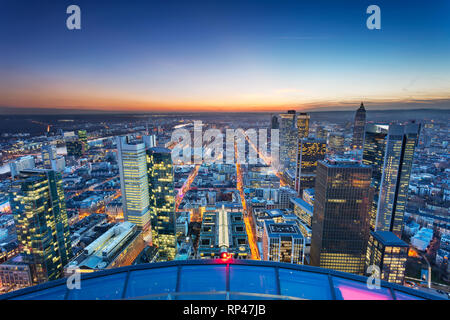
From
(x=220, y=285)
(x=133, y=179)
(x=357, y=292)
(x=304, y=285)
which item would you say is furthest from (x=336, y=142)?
(x=220, y=285)

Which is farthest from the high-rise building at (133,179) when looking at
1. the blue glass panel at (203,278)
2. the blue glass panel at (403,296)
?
the blue glass panel at (403,296)

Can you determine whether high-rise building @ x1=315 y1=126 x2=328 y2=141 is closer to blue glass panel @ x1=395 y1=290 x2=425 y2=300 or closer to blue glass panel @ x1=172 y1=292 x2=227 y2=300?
blue glass panel @ x1=395 y1=290 x2=425 y2=300

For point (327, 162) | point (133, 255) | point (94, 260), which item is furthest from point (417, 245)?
point (94, 260)

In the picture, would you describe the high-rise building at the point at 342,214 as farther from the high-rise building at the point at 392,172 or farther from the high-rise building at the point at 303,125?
the high-rise building at the point at 303,125

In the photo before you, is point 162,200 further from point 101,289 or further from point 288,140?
point 288,140

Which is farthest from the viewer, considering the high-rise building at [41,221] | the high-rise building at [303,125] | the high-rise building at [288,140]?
the high-rise building at [303,125]

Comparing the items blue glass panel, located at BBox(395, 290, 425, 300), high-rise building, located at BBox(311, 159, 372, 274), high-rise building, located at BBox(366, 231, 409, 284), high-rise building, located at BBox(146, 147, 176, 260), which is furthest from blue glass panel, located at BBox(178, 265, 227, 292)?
high-rise building, located at BBox(366, 231, 409, 284)
